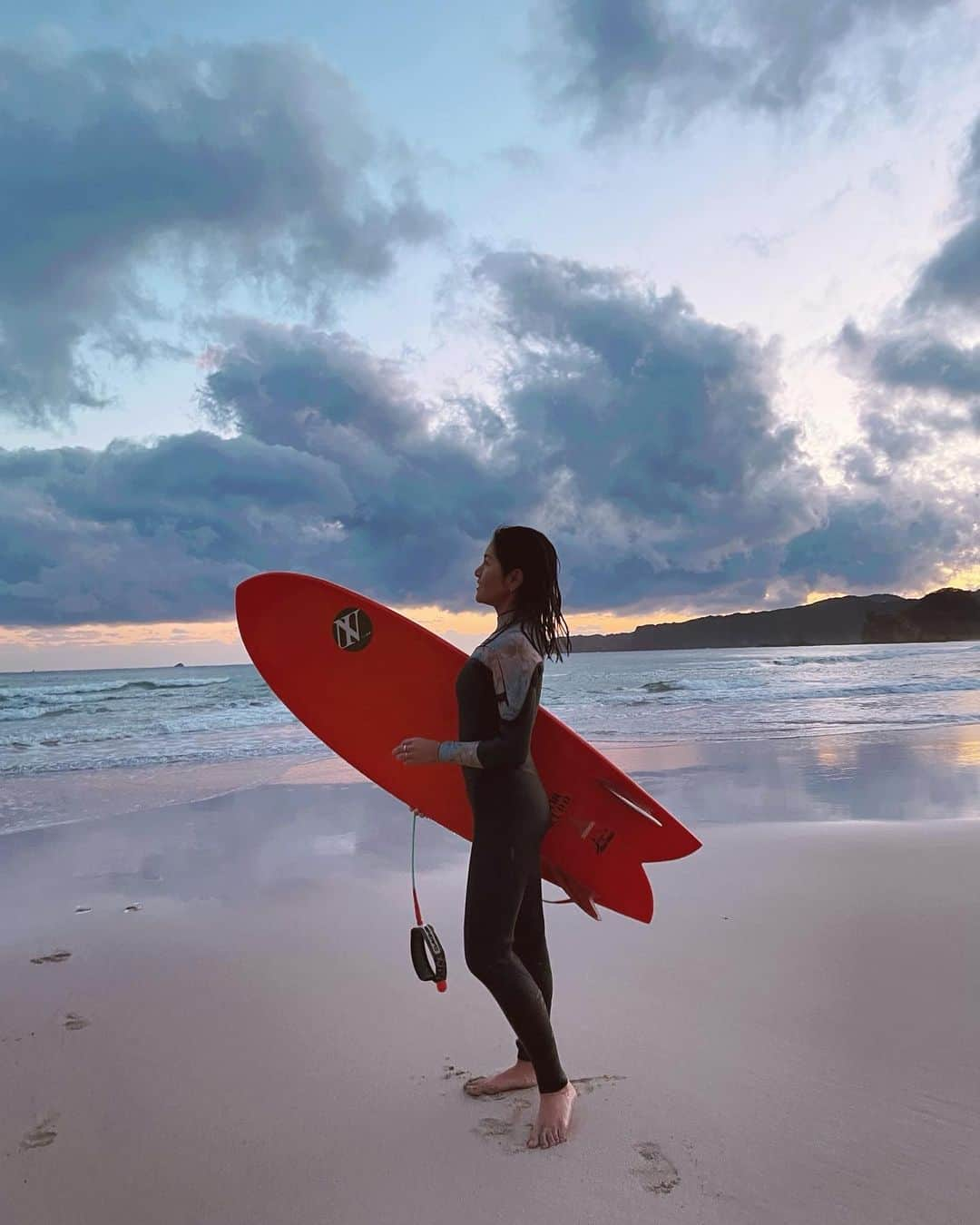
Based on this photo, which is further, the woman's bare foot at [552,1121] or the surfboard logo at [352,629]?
the surfboard logo at [352,629]

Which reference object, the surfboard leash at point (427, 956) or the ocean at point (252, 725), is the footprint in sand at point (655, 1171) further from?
the ocean at point (252, 725)

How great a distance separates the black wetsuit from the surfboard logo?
0.72 meters

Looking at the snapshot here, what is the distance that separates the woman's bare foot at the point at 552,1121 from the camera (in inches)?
83.4

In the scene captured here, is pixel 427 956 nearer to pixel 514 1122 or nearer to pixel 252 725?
pixel 514 1122

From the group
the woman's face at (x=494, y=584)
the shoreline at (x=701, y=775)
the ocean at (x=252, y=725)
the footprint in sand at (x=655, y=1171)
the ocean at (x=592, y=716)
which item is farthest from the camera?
the ocean at (x=592, y=716)

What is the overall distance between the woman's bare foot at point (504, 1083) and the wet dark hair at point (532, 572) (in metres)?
1.18

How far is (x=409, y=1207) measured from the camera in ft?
6.22

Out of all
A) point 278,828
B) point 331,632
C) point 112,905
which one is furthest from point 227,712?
point 331,632

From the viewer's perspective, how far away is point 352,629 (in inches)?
116

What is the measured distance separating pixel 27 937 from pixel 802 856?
3915 mm

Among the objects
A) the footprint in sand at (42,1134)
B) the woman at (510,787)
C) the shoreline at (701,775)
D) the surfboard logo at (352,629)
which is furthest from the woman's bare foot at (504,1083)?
the shoreline at (701,775)

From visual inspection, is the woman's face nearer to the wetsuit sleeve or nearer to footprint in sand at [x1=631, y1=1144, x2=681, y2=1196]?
the wetsuit sleeve

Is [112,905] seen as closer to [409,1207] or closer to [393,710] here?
[393,710]

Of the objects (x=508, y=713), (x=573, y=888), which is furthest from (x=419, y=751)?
(x=573, y=888)
